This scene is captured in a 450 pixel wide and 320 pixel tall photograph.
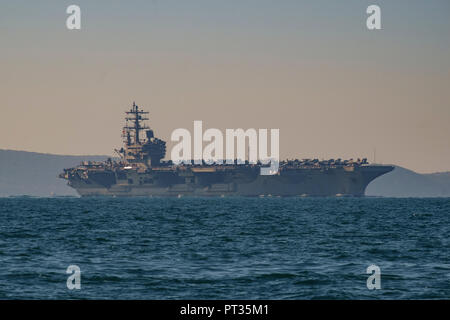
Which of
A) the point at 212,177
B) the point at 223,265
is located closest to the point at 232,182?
the point at 212,177

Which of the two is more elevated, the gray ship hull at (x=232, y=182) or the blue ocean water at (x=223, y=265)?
the blue ocean water at (x=223, y=265)

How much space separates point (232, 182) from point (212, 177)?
17.7 feet

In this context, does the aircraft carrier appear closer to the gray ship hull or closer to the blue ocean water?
the gray ship hull

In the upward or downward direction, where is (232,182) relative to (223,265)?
downward

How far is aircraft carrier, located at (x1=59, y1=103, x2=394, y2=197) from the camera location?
175750 mm

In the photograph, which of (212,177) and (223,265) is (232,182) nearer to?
(212,177)

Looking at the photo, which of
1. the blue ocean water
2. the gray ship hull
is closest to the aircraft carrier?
the gray ship hull

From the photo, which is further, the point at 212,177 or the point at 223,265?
the point at 212,177

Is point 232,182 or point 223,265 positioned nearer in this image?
point 223,265

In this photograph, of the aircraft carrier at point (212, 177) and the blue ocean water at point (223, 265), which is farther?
the aircraft carrier at point (212, 177)

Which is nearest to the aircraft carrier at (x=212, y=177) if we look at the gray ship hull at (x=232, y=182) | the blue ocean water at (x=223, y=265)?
the gray ship hull at (x=232, y=182)

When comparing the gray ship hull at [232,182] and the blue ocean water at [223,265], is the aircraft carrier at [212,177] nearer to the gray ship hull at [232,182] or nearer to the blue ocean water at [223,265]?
the gray ship hull at [232,182]

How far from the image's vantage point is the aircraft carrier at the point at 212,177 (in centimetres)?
17575

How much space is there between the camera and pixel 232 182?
178750 millimetres
